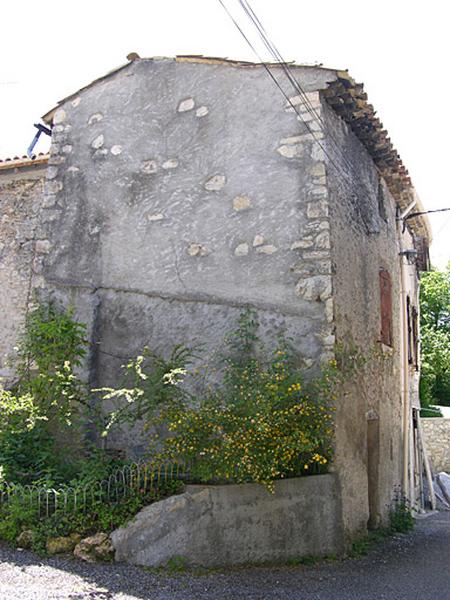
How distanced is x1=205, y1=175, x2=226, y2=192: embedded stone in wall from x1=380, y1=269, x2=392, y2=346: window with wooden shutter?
10.8ft

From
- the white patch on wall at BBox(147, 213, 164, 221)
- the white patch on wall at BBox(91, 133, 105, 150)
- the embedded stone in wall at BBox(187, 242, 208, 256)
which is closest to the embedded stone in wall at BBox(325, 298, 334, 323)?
the embedded stone in wall at BBox(187, 242, 208, 256)

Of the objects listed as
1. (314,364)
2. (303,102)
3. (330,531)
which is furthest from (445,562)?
(303,102)

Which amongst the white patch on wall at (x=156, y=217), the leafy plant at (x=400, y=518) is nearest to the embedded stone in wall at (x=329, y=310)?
the white patch on wall at (x=156, y=217)

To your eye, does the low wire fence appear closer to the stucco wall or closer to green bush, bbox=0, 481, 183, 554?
green bush, bbox=0, 481, 183, 554

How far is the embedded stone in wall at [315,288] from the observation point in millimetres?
6863

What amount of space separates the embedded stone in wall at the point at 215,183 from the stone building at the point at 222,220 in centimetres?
1

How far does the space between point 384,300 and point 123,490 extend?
528cm

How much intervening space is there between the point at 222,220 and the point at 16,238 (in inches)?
206

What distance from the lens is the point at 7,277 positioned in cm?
1127

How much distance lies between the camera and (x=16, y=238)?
11.3 meters

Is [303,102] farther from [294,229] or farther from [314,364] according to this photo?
[314,364]

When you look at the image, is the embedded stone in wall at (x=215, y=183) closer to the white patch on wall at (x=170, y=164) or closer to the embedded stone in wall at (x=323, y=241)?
the white patch on wall at (x=170, y=164)

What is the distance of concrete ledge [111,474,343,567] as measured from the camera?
555cm

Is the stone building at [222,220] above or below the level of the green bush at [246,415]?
above
